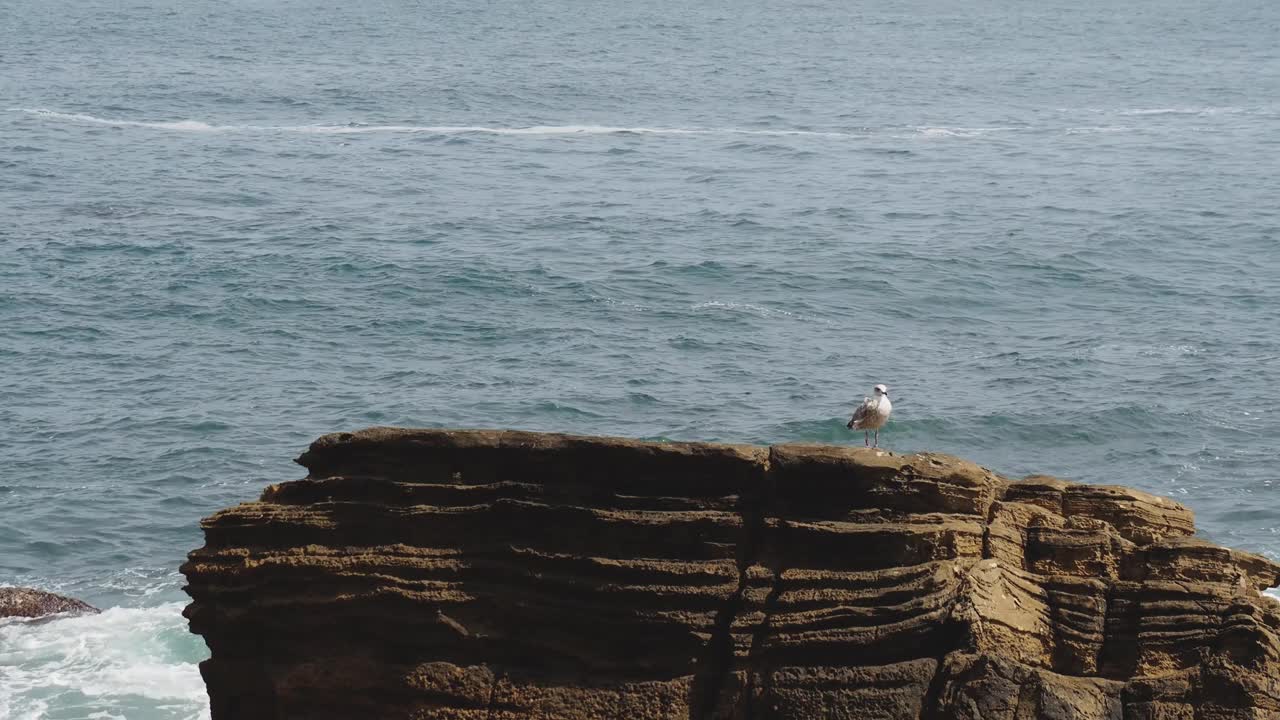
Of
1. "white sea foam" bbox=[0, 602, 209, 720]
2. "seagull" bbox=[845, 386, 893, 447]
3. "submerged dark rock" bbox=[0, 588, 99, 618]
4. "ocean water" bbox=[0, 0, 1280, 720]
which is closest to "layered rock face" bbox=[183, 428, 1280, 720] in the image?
"seagull" bbox=[845, 386, 893, 447]

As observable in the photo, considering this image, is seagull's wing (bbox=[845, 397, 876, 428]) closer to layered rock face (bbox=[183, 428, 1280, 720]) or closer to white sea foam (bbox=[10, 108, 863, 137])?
layered rock face (bbox=[183, 428, 1280, 720])

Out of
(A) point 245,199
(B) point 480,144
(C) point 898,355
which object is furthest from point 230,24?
(C) point 898,355

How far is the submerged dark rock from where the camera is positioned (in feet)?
90.6

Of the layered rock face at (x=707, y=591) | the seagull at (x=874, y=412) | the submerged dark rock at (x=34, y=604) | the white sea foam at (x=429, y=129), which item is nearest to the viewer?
the layered rock face at (x=707, y=591)

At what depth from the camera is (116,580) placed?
1172 inches

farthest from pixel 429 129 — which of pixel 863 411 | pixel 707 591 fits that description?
pixel 707 591

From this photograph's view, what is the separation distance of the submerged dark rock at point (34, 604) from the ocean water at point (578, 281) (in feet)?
1.66

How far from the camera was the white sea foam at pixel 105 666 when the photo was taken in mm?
24625

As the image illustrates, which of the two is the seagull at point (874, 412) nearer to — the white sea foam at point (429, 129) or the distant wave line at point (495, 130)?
the distant wave line at point (495, 130)

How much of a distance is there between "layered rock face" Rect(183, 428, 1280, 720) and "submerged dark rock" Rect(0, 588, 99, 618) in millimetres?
13356

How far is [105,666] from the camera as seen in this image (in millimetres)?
25828

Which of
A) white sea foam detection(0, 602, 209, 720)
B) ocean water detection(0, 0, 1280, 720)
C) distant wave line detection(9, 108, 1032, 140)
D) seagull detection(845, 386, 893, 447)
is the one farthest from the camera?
distant wave line detection(9, 108, 1032, 140)

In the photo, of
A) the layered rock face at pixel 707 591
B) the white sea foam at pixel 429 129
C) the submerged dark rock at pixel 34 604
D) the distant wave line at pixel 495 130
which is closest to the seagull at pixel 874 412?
the layered rock face at pixel 707 591

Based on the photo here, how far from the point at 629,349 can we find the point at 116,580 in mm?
18965
